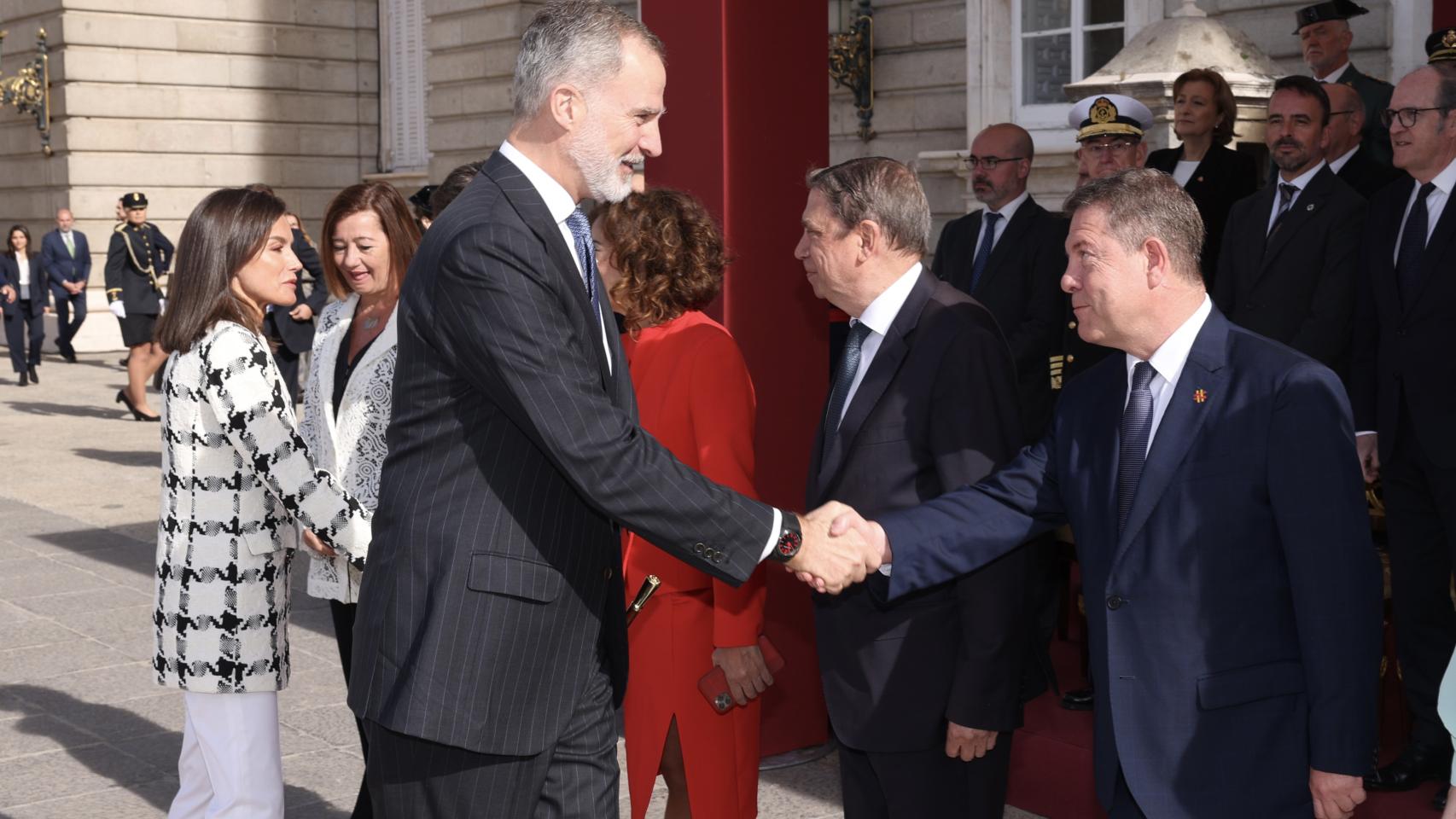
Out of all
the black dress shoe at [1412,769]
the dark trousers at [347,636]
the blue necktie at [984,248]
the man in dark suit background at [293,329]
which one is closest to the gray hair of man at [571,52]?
the dark trousers at [347,636]

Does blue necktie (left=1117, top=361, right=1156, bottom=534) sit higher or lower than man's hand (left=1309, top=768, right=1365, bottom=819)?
higher

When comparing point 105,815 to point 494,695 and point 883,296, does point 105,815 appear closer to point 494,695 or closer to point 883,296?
point 494,695

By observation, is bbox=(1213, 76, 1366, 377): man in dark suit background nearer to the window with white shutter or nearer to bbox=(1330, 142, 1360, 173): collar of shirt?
bbox=(1330, 142, 1360, 173): collar of shirt

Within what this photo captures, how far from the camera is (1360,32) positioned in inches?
412

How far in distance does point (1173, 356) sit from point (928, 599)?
74cm

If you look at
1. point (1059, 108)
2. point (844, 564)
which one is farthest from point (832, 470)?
point (1059, 108)

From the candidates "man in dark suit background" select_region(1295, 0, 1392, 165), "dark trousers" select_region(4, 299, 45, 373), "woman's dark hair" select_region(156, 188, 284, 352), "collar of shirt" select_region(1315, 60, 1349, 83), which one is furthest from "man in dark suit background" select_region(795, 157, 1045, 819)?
"dark trousers" select_region(4, 299, 45, 373)

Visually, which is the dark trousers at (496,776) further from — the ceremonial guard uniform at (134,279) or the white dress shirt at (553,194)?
the ceremonial guard uniform at (134,279)

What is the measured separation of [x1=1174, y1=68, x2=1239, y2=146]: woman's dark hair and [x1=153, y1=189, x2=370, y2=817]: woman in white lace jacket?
4.47m

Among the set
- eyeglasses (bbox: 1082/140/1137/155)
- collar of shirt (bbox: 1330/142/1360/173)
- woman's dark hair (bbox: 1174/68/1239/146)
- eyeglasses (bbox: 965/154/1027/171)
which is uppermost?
woman's dark hair (bbox: 1174/68/1239/146)

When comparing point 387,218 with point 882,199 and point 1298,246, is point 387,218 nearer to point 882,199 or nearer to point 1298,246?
point 882,199

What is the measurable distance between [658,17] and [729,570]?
291 cm

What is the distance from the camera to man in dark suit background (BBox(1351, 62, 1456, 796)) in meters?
4.49

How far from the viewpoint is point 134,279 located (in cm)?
1609
